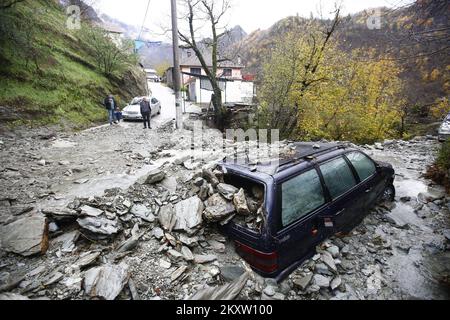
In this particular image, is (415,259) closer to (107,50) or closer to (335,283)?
(335,283)

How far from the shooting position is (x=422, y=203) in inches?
218

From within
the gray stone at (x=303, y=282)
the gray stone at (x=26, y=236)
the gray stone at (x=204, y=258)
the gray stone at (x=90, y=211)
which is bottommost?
the gray stone at (x=303, y=282)

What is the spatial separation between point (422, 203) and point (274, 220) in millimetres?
4762

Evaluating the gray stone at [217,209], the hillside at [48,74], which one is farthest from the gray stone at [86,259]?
the hillside at [48,74]

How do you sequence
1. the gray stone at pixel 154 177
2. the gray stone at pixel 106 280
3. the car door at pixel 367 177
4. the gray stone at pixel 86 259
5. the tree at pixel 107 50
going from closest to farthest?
the gray stone at pixel 106 280
the gray stone at pixel 86 259
the car door at pixel 367 177
the gray stone at pixel 154 177
the tree at pixel 107 50

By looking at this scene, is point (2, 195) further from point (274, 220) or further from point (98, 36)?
point (98, 36)

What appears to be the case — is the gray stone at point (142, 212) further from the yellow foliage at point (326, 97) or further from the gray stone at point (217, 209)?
the yellow foliage at point (326, 97)

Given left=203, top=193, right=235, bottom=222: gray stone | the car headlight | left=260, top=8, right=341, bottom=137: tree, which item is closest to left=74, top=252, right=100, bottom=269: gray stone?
left=203, top=193, right=235, bottom=222: gray stone

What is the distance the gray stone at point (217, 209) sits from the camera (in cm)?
334

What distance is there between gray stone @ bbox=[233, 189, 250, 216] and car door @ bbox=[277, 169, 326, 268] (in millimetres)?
484

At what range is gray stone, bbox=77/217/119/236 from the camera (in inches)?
133

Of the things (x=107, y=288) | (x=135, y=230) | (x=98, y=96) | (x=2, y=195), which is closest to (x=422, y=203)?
(x=135, y=230)

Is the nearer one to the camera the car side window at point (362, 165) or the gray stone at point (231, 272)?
the gray stone at point (231, 272)

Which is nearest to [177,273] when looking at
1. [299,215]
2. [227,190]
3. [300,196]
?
[227,190]
